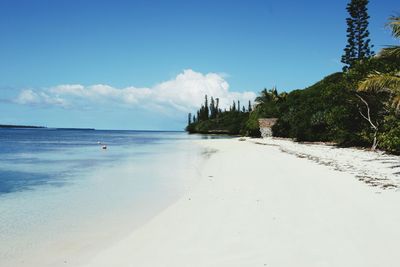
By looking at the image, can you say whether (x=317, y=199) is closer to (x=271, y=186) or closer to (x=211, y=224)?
(x=271, y=186)

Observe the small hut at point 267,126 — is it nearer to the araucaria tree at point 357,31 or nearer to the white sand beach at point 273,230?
the araucaria tree at point 357,31

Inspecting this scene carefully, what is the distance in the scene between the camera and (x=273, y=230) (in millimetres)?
6473

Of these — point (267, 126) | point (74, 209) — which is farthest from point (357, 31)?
point (74, 209)

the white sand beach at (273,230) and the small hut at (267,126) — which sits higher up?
the small hut at (267,126)

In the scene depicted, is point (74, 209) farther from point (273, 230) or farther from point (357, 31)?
point (357, 31)

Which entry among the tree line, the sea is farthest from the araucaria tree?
the sea

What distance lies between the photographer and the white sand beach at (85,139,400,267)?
17.0 feet

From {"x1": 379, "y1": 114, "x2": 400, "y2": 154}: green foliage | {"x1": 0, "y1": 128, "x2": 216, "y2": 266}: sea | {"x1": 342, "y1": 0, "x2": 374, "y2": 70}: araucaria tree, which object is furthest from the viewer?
{"x1": 342, "y1": 0, "x2": 374, "y2": 70}: araucaria tree

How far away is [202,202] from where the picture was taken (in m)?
9.43

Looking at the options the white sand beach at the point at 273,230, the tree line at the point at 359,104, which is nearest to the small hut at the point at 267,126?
the tree line at the point at 359,104

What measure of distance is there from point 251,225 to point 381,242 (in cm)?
220

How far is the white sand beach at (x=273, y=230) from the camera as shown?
5.18 meters

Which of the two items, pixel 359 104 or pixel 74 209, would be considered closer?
pixel 74 209

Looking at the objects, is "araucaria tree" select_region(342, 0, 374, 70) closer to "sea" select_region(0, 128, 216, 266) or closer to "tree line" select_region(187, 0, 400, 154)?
"tree line" select_region(187, 0, 400, 154)
